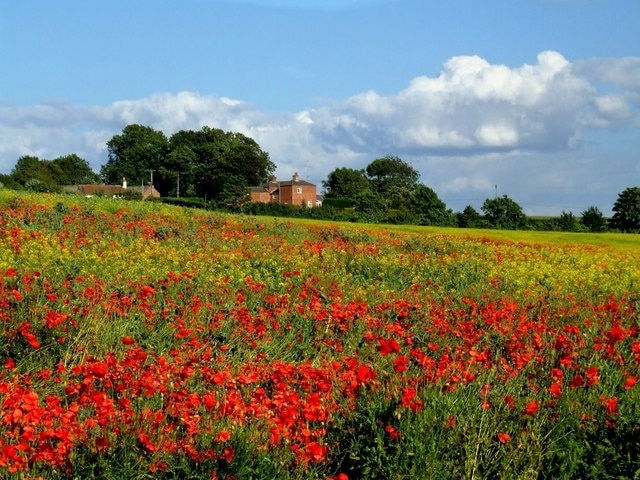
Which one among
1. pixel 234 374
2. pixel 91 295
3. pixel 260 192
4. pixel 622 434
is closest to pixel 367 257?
pixel 91 295

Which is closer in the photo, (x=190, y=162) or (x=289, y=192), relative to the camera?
(x=190, y=162)

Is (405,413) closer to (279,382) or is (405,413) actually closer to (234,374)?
(279,382)

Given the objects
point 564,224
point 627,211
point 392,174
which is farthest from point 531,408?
point 392,174

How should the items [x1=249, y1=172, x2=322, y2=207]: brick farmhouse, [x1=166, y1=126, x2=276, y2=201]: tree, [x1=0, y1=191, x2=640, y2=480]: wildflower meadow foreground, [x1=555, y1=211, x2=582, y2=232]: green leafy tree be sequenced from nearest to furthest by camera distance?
[x1=0, y1=191, x2=640, y2=480]: wildflower meadow foreground < [x1=555, y1=211, x2=582, y2=232]: green leafy tree < [x1=166, y1=126, x2=276, y2=201]: tree < [x1=249, y1=172, x2=322, y2=207]: brick farmhouse

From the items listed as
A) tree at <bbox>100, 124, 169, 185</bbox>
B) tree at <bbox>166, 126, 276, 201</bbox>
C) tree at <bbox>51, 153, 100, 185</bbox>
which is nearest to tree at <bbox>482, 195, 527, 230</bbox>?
tree at <bbox>166, 126, 276, 201</bbox>

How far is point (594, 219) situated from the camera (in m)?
69.8

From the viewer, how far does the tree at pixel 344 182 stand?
413 ft

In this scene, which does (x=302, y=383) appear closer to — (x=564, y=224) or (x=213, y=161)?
(x=564, y=224)

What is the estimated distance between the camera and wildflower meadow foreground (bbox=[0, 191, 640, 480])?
503cm

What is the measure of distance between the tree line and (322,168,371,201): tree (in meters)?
0.17

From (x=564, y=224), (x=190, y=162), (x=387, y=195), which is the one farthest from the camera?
(x=190, y=162)

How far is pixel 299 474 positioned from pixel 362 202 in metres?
72.4

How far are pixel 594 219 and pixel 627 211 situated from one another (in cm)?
695

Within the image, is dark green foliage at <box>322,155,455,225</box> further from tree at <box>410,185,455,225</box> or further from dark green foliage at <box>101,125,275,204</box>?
dark green foliage at <box>101,125,275,204</box>
